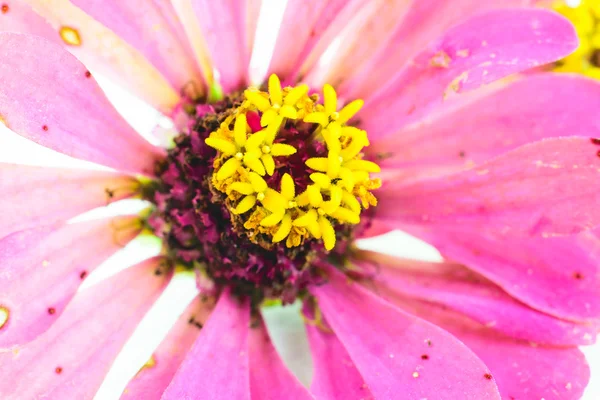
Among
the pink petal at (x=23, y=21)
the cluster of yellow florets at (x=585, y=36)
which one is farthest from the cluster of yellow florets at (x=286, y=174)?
the cluster of yellow florets at (x=585, y=36)

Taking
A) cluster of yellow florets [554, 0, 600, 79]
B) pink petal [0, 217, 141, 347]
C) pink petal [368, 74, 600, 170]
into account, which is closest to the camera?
pink petal [0, 217, 141, 347]

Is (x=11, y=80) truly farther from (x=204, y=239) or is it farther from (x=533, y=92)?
(x=533, y=92)

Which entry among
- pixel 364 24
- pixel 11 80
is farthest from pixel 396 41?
pixel 11 80

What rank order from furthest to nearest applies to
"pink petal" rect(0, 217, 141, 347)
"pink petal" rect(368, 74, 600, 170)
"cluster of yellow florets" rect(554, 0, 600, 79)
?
"cluster of yellow florets" rect(554, 0, 600, 79)
"pink petal" rect(368, 74, 600, 170)
"pink petal" rect(0, 217, 141, 347)

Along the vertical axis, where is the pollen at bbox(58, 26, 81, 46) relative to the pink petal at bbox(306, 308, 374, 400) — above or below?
above

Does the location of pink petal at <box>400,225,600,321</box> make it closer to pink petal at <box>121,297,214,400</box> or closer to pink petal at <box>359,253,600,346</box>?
pink petal at <box>359,253,600,346</box>

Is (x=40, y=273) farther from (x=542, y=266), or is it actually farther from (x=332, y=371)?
(x=542, y=266)

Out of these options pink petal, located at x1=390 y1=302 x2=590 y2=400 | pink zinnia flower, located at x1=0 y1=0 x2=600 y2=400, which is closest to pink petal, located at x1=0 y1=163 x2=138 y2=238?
pink zinnia flower, located at x1=0 y1=0 x2=600 y2=400
